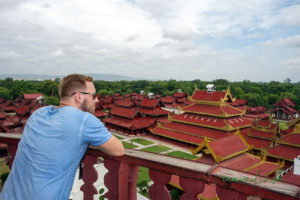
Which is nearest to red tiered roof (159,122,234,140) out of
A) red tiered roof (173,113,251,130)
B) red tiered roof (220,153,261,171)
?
red tiered roof (173,113,251,130)

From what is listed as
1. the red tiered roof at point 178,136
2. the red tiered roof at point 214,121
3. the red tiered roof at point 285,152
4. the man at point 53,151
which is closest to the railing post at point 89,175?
the man at point 53,151

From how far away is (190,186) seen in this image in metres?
2.21

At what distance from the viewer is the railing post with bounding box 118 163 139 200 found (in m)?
2.67

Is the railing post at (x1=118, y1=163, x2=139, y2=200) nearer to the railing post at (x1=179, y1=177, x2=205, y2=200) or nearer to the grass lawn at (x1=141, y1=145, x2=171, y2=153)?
the railing post at (x1=179, y1=177, x2=205, y2=200)

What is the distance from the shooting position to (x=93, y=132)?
7.55 ft

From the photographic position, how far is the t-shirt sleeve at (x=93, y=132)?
2.29 m

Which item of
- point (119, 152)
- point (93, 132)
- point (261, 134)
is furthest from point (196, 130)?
point (93, 132)

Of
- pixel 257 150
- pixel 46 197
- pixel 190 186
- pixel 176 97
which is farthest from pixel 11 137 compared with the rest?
pixel 176 97

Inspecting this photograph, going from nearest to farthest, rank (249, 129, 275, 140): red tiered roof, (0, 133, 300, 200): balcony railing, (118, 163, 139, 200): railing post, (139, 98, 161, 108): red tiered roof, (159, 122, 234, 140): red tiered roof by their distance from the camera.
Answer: (0, 133, 300, 200): balcony railing < (118, 163, 139, 200): railing post < (249, 129, 275, 140): red tiered roof < (159, 122, 234, 140): red tiered roof < (139, 98, 161, 108): red tiered roof

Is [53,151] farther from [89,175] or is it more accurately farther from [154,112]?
[154,112]

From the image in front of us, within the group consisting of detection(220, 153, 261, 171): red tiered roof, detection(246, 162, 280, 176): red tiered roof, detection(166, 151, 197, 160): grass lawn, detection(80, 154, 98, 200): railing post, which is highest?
detection(80, 154, 98, 200): railing post

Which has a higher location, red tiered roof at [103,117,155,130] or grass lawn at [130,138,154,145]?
red tiered roof at [103,117,155,130]

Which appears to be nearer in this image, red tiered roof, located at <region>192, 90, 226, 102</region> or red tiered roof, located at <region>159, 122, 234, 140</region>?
red tiered roof, located at <region>159, 122, 234, 140</region>

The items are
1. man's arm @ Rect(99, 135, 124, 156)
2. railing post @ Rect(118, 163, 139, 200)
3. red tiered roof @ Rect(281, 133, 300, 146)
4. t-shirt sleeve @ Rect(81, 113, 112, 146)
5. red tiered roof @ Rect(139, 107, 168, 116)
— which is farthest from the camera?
Answer: red tiered roof @ Rect(139, 107, 168, 116)
